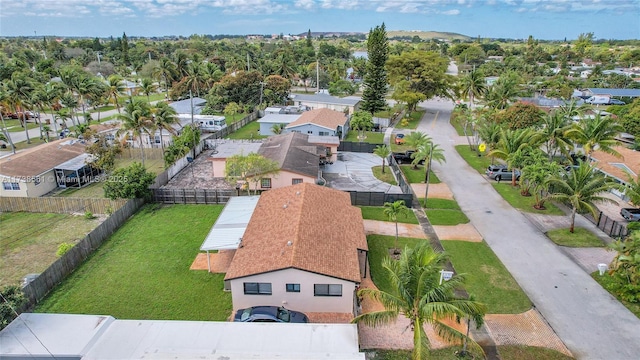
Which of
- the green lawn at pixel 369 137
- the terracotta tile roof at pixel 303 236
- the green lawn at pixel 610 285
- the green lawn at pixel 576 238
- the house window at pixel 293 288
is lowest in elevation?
the green lawn at pixel 610 285

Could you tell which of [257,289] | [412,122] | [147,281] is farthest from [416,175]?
[147,281]

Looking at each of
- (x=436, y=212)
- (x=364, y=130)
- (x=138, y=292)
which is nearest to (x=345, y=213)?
(x=436, y=212)

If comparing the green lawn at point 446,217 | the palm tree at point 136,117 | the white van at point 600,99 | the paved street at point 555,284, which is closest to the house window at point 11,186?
the palm tree at point 136,117

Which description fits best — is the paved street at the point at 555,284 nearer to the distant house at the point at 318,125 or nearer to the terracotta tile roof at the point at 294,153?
the terracotta tile roof at the point at 294,153

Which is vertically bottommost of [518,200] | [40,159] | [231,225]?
[518,200]

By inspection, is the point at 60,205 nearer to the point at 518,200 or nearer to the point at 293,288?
the point at 293,288

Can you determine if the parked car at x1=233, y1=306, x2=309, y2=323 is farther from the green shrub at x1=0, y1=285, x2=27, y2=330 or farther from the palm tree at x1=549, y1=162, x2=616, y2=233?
the palm tree at x1=549, y1=162, x2=616, y2=233
